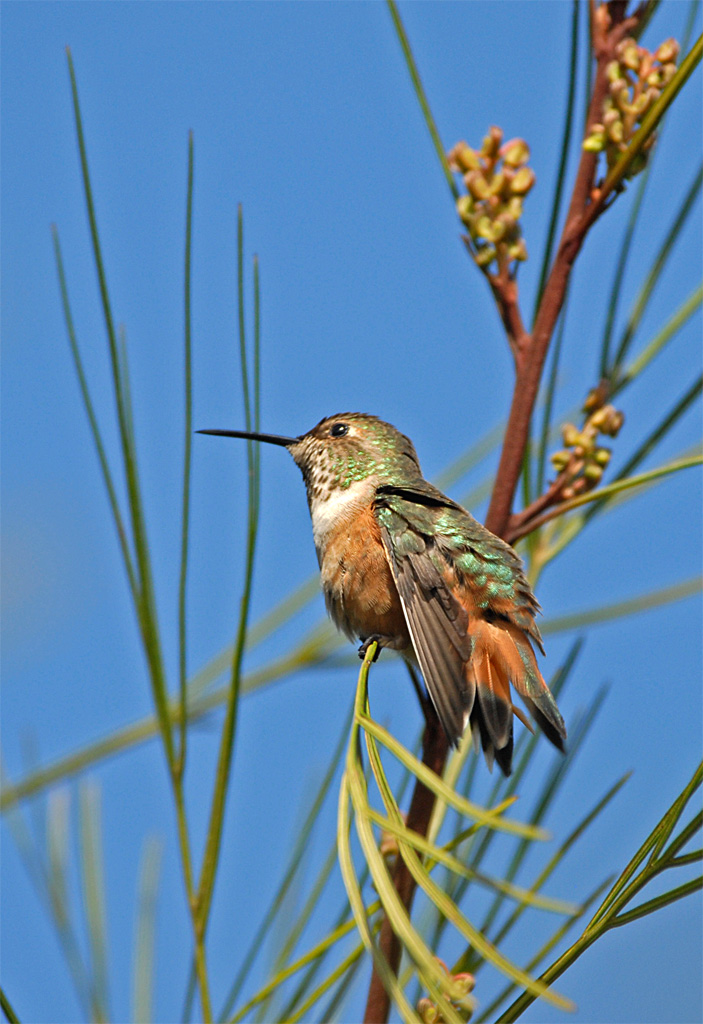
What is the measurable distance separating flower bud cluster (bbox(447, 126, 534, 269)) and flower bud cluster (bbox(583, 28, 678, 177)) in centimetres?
12

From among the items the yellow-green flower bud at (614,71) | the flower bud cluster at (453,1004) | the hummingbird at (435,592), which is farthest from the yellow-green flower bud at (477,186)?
the flower bud cluster at (453,1004)

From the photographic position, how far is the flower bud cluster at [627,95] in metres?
1.65

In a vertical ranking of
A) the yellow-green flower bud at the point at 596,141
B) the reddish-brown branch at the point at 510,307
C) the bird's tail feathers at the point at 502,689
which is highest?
the yellow-green flower bud at the point at 596,141

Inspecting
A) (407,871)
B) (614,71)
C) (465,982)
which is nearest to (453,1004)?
(465,982)

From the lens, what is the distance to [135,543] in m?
1.23

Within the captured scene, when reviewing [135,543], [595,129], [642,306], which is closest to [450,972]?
[135,543]

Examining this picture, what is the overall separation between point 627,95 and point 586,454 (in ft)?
1.85

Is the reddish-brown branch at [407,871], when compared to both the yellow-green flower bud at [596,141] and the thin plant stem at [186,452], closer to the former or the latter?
the thin plant stem at [186,452]

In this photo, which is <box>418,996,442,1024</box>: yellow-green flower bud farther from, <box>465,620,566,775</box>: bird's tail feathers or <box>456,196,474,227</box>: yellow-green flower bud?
<box>456,196,474,227</box>: yellow-green flower bud

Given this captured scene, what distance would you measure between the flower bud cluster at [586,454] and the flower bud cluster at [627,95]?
388 mm

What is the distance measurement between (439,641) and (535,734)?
34cm

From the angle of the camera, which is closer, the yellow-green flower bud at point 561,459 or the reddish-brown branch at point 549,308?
the reddish-brown branch at point 549,308

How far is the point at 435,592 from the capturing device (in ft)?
7.42

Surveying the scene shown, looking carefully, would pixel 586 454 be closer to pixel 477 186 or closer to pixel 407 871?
pixel 477 186
